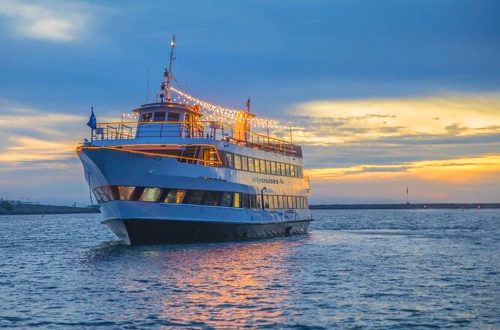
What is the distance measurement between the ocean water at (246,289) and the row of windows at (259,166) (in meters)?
6.14

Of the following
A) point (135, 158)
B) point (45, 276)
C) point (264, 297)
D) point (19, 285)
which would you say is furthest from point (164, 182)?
point (264, 297)

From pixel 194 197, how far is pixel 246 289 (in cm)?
1380

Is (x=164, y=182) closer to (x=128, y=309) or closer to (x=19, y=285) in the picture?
(x=19, y=285)

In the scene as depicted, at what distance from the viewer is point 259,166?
47.0 meters

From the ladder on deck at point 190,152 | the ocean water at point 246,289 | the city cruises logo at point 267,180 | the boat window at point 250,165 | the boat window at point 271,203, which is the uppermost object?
the ladder on deck at point 190,152

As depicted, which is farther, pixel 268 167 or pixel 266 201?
pixel 268 167

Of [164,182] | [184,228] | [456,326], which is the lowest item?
[456,326]

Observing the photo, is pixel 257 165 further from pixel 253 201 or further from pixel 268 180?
pixel 253 201

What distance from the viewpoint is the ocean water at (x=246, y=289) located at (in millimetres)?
18844

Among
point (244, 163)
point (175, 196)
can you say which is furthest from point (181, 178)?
point (244, 163)

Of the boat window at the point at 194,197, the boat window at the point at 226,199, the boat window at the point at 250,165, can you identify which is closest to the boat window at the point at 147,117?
the boat window at the point at 250,165

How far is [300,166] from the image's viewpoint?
188 feet

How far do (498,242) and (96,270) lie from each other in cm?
3264

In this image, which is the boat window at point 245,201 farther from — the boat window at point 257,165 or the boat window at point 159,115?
the boat window at point 159,115
